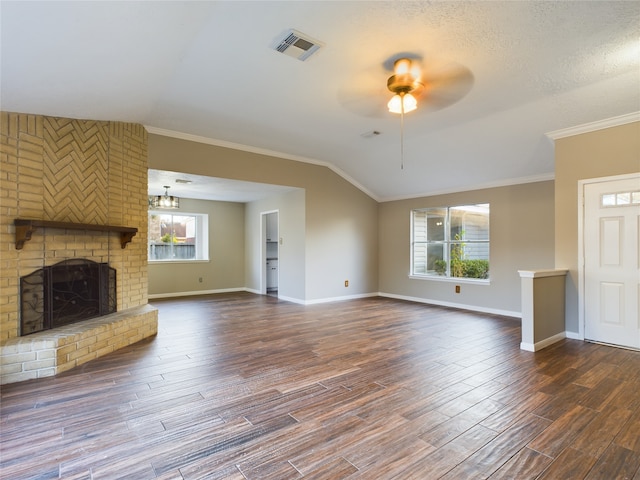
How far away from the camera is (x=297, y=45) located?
2.79 meters

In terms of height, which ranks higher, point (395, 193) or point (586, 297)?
point (395, 193)

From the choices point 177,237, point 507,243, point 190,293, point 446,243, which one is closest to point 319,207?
point 446,243

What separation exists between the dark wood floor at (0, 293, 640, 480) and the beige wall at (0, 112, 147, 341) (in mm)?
1031

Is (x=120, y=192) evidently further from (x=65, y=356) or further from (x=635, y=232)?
(x=635, y=232)

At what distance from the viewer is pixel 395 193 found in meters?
7.09

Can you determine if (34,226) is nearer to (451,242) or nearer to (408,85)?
(408,85)

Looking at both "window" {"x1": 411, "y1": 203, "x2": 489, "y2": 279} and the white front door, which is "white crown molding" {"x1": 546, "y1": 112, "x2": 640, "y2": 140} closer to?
the white front door

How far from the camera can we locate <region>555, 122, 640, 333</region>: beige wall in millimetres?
3787

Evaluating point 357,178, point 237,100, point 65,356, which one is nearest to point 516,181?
point 357,178

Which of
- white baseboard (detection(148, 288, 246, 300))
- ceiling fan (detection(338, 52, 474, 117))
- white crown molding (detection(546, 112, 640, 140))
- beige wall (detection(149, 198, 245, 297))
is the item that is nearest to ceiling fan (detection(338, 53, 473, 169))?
ceiling fan (detection(338, 52, 474, 117))

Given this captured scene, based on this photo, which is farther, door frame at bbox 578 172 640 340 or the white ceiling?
door frame at bbox 578 172 640 340

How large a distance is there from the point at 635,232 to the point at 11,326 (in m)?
6.49

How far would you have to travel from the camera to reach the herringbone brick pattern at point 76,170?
11.2 feet

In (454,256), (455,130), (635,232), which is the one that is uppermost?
(455,130)
